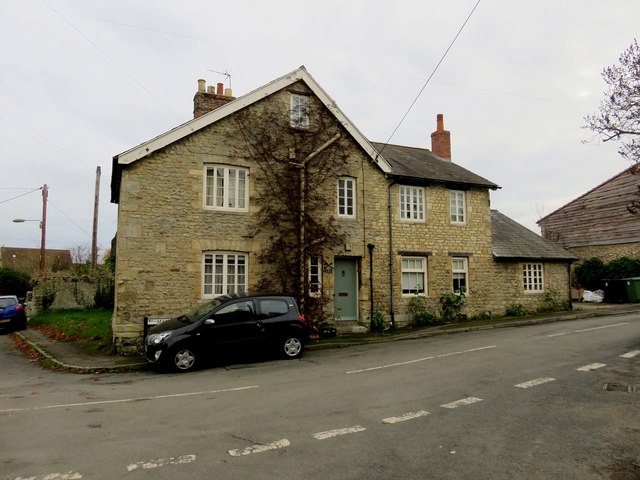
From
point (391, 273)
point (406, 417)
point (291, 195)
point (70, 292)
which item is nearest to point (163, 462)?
point (406, 417)

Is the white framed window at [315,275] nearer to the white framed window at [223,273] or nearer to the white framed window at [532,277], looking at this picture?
the white framed window at [223,273]

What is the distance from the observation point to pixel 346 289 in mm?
16312

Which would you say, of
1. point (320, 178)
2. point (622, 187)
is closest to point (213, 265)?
point (320, 178)

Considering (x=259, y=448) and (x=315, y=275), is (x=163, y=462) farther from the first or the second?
(x=315, y=275)

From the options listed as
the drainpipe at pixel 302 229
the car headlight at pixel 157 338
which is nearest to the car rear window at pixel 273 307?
the car headlight at pixel 157 338

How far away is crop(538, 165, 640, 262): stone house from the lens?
1056 inches

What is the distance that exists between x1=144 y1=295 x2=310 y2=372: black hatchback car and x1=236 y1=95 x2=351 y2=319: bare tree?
3.04 meters

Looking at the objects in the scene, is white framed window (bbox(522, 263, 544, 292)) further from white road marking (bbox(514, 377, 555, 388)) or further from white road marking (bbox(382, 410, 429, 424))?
white road marking (bbox(382, 410, 429, 424))

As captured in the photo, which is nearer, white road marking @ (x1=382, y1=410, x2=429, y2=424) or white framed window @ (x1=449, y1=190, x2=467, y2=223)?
white road marking @ (x1=382, y1=410, x2=429, y2=424)

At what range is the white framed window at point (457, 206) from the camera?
1862 cm

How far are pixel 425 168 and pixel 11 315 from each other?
62.9 ft

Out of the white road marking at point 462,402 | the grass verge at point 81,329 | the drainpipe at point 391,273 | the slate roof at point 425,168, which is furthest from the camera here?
the slate roof at point 425,168

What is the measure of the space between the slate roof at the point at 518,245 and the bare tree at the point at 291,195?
800 centimetres

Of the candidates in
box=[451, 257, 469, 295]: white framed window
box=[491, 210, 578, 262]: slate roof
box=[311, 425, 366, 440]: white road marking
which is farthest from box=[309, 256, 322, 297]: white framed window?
box=[311, 425, 366, 440]: white road marking
